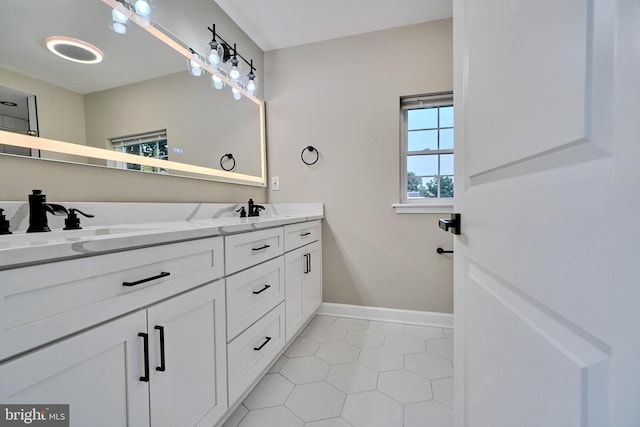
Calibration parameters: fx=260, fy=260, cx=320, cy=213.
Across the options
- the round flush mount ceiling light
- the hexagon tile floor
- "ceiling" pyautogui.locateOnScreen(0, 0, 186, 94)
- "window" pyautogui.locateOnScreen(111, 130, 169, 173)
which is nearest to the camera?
"ceiling" pyautogui.locateOnScreen(0, 0, 186, 94)

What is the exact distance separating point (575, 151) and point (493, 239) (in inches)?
10.7

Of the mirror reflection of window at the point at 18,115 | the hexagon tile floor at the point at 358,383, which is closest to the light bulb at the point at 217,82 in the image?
the mirror reflection of window at the point at 18,115

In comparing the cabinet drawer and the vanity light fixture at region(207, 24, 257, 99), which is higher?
the vanity light fixture at region(207, 24, 257, 99)

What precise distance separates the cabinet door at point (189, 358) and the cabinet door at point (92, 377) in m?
0.04

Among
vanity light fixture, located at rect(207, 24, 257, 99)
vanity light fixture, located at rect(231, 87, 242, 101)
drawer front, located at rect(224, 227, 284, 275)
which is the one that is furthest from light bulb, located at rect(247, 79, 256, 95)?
drawer front, located at rect(224, 227, 284, 275)

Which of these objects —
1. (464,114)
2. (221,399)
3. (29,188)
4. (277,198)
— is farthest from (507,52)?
(277,198)

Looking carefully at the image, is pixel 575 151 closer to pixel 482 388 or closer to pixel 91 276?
pixel 482 388

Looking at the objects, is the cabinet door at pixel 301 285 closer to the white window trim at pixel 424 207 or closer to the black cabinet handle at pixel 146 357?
the white window trim at pixel 424 207

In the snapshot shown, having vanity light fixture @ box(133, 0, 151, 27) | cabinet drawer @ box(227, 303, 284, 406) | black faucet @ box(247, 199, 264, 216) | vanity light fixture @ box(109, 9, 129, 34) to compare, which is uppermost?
vanity light fixture @ box(133, 0, 151, 27)

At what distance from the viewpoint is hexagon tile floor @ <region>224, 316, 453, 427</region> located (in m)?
1.20

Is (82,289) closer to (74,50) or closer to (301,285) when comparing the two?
(74,50)

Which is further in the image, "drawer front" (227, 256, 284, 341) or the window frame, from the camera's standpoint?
the window frame

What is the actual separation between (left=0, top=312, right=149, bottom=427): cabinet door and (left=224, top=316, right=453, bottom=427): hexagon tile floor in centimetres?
64

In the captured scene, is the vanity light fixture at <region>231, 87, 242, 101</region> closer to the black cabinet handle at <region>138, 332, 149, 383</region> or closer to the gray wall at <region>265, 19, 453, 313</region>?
the gray wall at <region>265, 19, 453, 313</region>
